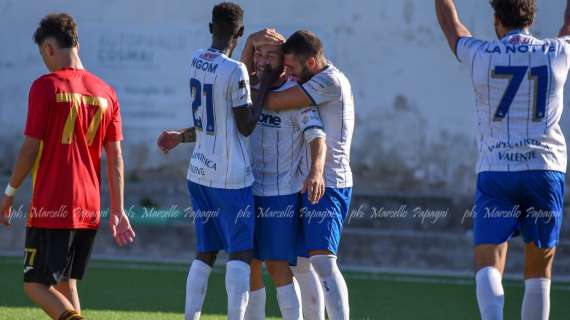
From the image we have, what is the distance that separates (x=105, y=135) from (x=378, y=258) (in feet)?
22.9

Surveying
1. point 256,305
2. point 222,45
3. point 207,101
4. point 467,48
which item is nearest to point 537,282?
point 467,48

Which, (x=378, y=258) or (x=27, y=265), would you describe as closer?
(x=27, y=265)

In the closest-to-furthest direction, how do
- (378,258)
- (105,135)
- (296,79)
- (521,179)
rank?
(521,179) < (105,135) < (296,79) < (378,258)

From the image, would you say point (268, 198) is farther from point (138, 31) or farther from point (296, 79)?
point (138, 31)

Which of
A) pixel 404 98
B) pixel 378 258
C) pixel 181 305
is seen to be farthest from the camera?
pixel 404 98

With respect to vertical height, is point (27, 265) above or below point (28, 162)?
below

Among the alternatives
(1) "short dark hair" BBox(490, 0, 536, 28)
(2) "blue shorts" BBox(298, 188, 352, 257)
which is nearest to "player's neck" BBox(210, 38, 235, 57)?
(2) "blue shorts" BBox(298, 188, 352, 257)

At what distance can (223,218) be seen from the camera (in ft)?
21.5

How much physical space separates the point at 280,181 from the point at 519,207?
1494 mm

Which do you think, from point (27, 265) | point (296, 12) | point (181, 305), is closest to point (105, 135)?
point (27, 265)

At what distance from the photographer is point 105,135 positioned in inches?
254

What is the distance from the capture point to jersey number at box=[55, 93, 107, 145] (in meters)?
6.15

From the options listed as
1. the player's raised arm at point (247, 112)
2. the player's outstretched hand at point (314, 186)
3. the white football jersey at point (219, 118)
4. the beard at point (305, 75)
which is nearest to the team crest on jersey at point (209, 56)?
the white football jersey at point (219, 118)

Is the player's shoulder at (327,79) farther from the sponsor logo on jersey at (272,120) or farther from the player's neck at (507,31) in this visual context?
the player's neck at (507,31)
